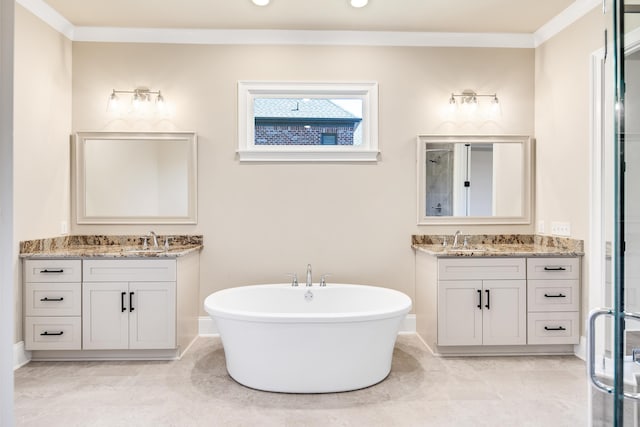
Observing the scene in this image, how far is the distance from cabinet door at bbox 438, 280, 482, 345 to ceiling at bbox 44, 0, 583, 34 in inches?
84.6

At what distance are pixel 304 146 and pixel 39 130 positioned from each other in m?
2.07

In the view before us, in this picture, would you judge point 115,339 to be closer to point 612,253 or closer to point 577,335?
point 612,253

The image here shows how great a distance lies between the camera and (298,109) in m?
3.67

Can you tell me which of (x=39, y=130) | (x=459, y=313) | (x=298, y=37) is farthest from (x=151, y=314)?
(x=298, y=37)

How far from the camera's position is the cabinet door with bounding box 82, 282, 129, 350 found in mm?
3010

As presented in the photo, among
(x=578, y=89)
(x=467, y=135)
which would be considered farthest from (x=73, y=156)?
(x=578, y=89)

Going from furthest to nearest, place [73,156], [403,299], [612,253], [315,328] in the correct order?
[73,156], [403,299], [315,328], [612,253]

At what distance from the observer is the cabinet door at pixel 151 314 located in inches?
119

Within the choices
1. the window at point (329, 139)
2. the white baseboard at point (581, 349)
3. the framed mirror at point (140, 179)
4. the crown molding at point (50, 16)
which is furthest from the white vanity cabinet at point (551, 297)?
the crown molding at point (50, 16)

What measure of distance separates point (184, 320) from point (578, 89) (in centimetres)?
355

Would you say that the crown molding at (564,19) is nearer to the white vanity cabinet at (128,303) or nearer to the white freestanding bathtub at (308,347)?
the white freestanding bathtub at (308,347)

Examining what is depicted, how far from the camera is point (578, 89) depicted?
3.14 m

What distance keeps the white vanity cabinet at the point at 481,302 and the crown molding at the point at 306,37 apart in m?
1.98

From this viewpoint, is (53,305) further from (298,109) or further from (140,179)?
(298,109)
